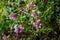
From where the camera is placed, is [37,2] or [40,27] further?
[37,2]

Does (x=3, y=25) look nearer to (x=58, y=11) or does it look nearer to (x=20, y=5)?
(x=20, y=5)

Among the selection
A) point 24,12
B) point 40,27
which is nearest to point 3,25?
point 24,12

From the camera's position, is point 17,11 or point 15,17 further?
point 17,11

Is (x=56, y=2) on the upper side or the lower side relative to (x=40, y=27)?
upper

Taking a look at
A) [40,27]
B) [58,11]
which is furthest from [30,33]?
[58,11]

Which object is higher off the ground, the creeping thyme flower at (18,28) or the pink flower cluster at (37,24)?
the pink flower cluster at (37,24)

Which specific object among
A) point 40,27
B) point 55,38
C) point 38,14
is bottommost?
point 55,38

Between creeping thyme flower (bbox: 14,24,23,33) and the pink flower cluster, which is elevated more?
the pink flower cluster

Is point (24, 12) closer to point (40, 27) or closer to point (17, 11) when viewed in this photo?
point (17, 11)

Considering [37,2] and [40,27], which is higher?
[37,2]
